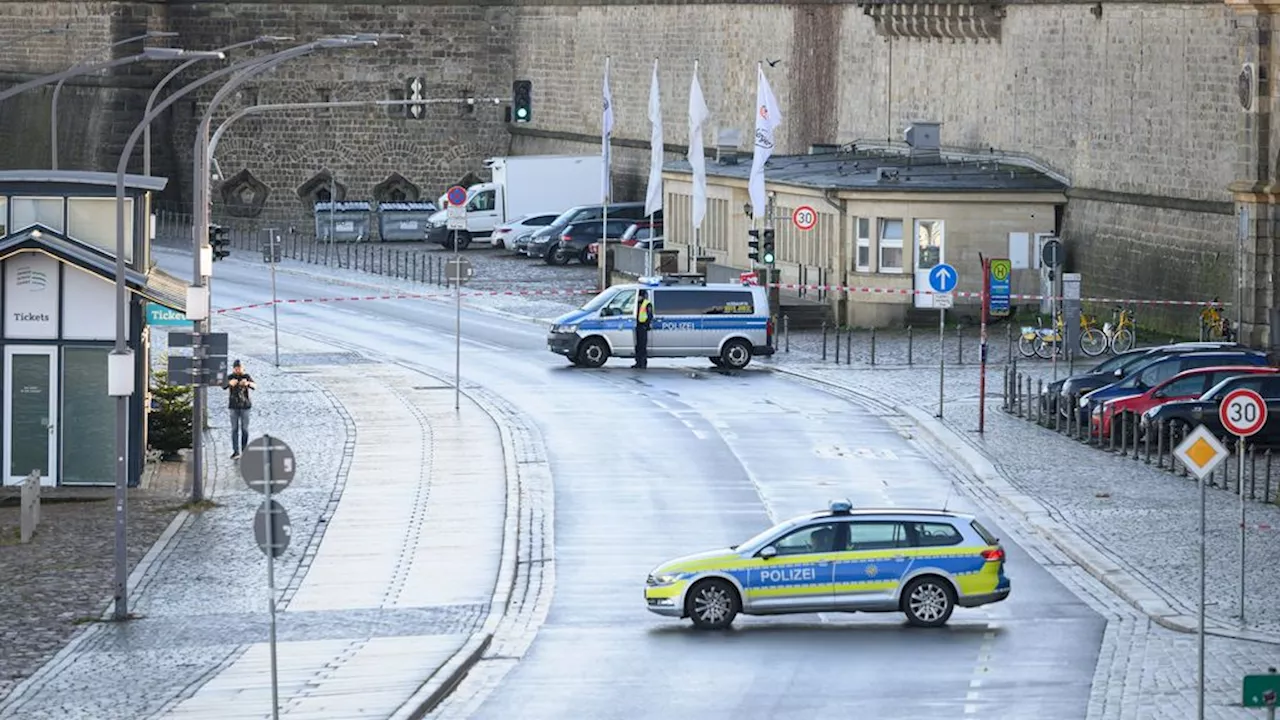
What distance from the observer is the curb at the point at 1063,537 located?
28.0 meters

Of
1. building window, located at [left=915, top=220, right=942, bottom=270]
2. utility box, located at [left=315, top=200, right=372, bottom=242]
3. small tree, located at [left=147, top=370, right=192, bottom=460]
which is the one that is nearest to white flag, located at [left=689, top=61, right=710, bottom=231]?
building window, located at [left=915, top=220, right=942, bottom=270]

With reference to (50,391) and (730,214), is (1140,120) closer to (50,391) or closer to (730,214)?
(730,214)

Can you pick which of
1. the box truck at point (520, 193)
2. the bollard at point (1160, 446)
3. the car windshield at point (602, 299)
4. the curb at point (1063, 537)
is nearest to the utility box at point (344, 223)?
the box truck at point (520, 193)

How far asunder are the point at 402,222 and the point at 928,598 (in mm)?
57144

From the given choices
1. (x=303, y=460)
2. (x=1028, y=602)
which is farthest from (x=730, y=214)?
(x=1028, y=602)

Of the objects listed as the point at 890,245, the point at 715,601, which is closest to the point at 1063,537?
the point at 715,601

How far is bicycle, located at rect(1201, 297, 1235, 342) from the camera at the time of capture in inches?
1977

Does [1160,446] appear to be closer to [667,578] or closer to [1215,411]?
[1215,411]

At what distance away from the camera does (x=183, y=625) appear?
94.6ft

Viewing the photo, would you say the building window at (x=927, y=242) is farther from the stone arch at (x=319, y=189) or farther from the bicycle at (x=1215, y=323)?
the stone arch at (x=319, y=189)

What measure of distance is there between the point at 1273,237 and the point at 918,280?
9.96m

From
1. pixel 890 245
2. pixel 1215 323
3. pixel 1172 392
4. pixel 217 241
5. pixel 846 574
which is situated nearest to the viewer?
pixel 846 574

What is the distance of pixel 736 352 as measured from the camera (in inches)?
2047

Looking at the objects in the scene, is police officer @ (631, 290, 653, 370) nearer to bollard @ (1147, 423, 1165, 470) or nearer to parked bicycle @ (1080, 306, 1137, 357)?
parked bicycle @ (1080, 306, 1137, 357)
